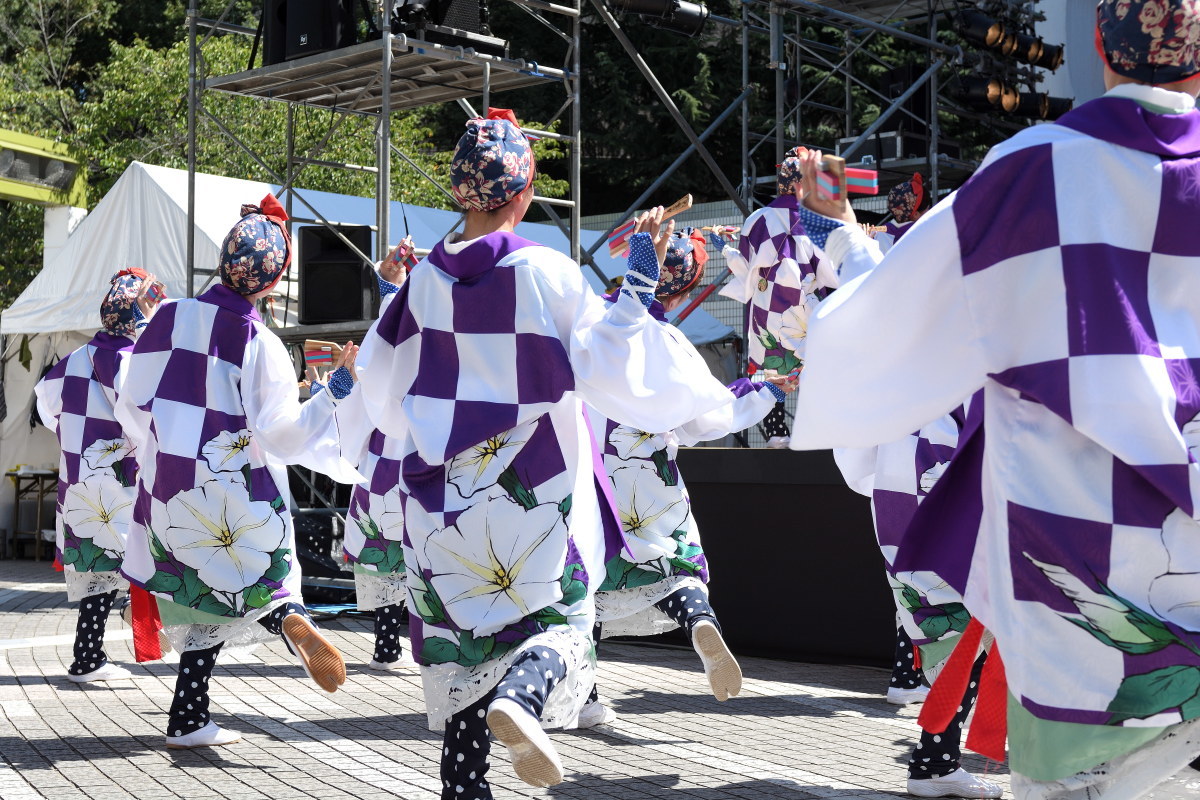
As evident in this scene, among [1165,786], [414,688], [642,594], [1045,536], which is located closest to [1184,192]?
[1045,536]

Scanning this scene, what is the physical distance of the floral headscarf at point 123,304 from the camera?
271 inches

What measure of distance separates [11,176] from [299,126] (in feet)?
14.4

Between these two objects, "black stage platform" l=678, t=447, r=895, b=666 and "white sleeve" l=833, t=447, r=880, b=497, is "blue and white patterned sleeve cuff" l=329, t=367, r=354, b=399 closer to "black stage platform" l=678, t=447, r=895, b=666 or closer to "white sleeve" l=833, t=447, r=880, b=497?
"white sleeve" l=833, t=447, r=880, b=497

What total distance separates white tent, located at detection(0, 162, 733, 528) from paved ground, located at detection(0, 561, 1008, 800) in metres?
5.74

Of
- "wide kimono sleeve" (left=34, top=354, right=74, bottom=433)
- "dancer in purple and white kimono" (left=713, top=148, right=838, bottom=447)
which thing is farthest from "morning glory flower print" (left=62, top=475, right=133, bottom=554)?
"dancer in purple and white kimono" (left=713, top=148, right=838, bottom=447)

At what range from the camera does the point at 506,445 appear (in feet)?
11.2

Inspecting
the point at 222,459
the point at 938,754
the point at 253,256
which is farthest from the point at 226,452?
the point at 938,754

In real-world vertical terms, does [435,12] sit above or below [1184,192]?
above

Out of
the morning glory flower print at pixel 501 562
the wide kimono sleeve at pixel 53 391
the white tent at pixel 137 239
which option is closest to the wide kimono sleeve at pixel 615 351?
the morning glory flower print at pixel 501 562

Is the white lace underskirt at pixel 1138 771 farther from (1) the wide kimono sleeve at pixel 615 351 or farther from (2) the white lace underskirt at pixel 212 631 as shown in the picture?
(2) the white lace underskirt at pixel 212 631

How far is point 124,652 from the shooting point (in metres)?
7.65

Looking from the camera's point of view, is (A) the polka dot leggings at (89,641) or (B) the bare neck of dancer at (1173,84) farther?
(A) the polka dot leggings at (89,641)

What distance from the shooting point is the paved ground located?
4.44 meters

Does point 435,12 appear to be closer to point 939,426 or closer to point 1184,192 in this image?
point 939,426
